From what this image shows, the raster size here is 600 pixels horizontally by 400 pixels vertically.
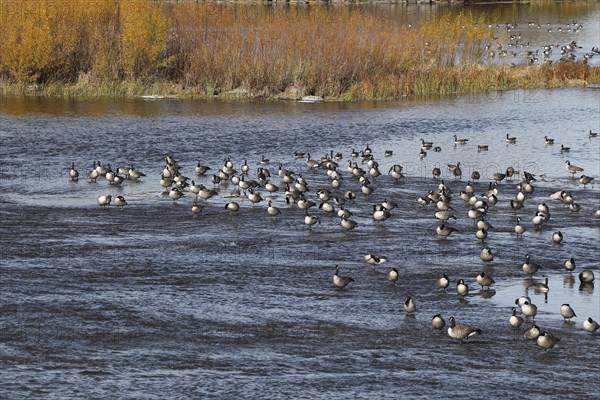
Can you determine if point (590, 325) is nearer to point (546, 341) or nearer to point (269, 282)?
point (546, 341)

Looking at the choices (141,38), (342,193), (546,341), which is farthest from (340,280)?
(141,38)

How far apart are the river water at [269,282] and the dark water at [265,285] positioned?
0.16 feet

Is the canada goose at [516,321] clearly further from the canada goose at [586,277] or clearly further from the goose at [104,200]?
the goose at [104,200]

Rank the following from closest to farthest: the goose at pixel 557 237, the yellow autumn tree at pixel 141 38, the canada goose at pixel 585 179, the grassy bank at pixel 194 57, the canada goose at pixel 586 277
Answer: the canada goose at pixel 586 277 → the goose at pixel 557 237 → the canada goose at pixel 585 179 → the grassy bank at pixel 194 57 → the yellow autumn tree at pixel 141 38

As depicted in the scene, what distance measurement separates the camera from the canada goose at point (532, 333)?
55.0 feet

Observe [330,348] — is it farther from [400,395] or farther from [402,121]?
[402,121]

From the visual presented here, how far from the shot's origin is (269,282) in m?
19.9

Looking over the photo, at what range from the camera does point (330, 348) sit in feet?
54.4

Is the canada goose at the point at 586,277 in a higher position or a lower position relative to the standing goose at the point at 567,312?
higher

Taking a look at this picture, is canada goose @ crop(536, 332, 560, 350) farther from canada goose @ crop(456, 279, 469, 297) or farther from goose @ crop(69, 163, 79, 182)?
goose @ crop(69, 163, 79, 182)

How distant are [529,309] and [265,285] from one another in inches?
188

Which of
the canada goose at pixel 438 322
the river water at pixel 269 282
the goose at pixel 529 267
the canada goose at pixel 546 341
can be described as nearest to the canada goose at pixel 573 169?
the river water at pixel 269 282

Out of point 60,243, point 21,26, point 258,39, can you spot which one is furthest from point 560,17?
point 60,243

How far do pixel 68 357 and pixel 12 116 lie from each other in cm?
2492
